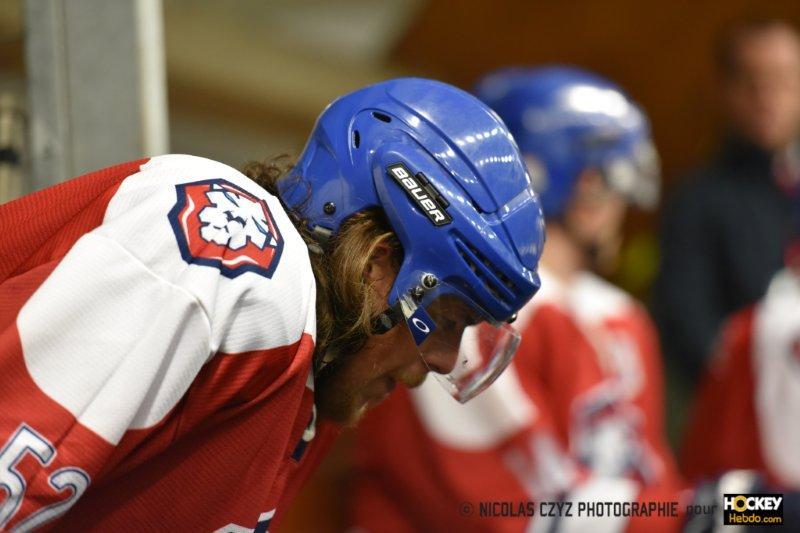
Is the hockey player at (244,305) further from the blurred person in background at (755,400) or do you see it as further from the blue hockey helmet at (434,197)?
the blurred person in background at (755,400)

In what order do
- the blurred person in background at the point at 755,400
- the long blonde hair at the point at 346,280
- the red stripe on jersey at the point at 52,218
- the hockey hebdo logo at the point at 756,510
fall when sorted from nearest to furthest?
the red stripe on jersey at the point at 52,218 < the long blonde hair at the point at 346,280 < the hockey hebdo logo at the point at 756,510 < the blurred person in background at the point at 755,400

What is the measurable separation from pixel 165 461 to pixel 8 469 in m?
0.24

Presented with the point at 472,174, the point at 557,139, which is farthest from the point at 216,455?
the point at 557,139

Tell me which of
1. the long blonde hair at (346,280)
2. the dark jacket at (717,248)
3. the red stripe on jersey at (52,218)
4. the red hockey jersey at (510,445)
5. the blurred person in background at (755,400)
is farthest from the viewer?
the dark jacket at (717,248)

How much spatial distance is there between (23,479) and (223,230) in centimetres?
33

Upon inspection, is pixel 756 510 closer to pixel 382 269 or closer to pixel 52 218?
pixel 382 269

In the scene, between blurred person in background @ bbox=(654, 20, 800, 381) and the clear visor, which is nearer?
the clear visor

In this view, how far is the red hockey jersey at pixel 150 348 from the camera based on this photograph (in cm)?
121

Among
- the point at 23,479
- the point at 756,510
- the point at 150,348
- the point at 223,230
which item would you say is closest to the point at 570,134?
the point at 756,510

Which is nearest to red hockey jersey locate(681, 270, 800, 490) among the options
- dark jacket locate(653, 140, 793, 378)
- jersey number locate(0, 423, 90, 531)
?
dark jacket locate(653, 140, 793, 378)

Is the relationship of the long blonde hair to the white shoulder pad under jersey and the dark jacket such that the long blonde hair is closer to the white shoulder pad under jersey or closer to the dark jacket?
the white shoulder pad under jersey

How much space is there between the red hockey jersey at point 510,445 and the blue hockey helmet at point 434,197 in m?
1.12

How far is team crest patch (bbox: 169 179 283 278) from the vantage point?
1278 mm

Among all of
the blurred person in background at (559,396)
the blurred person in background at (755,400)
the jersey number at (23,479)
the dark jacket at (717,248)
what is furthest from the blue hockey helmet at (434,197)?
the dark jacket at (717,248)
